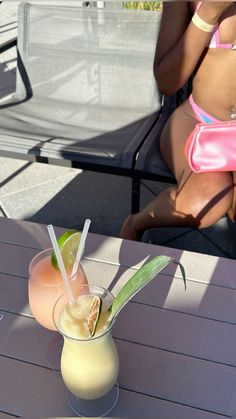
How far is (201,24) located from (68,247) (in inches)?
39.5

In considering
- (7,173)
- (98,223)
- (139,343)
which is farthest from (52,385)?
(7,173)

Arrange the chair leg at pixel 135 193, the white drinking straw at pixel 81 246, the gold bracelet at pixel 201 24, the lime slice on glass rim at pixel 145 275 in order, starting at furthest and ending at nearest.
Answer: the chair leg at pixel 135 193 → the gold bracelet at pixel 201 24 → the white drinking straw at pixel 81 246 → the lime slice on glass rim at pixel 145 275

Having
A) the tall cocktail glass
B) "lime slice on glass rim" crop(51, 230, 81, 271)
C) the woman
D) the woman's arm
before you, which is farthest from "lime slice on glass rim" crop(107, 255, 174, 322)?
the woman's arm

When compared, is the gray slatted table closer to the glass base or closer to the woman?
the glass base

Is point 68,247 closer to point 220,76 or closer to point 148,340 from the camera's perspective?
point 148,340

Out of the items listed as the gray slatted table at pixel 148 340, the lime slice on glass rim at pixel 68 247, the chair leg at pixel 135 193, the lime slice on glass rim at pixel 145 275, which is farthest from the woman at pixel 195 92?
the lime slice on glass rim at pixel 145 275

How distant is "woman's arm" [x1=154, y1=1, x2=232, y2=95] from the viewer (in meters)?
1.60

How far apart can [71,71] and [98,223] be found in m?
0.78

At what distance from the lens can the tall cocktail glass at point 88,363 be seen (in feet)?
2.56

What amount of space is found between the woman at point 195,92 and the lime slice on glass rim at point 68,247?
0.79 m

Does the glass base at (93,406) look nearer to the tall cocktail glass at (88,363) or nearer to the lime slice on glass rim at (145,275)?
the tall cocktail glass at (88,363)

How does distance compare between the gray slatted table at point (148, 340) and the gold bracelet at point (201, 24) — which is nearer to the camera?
the gray slatted table at point (148, 340)

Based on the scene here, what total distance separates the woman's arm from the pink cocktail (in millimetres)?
971

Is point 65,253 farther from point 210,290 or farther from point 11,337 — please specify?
point 210,290
